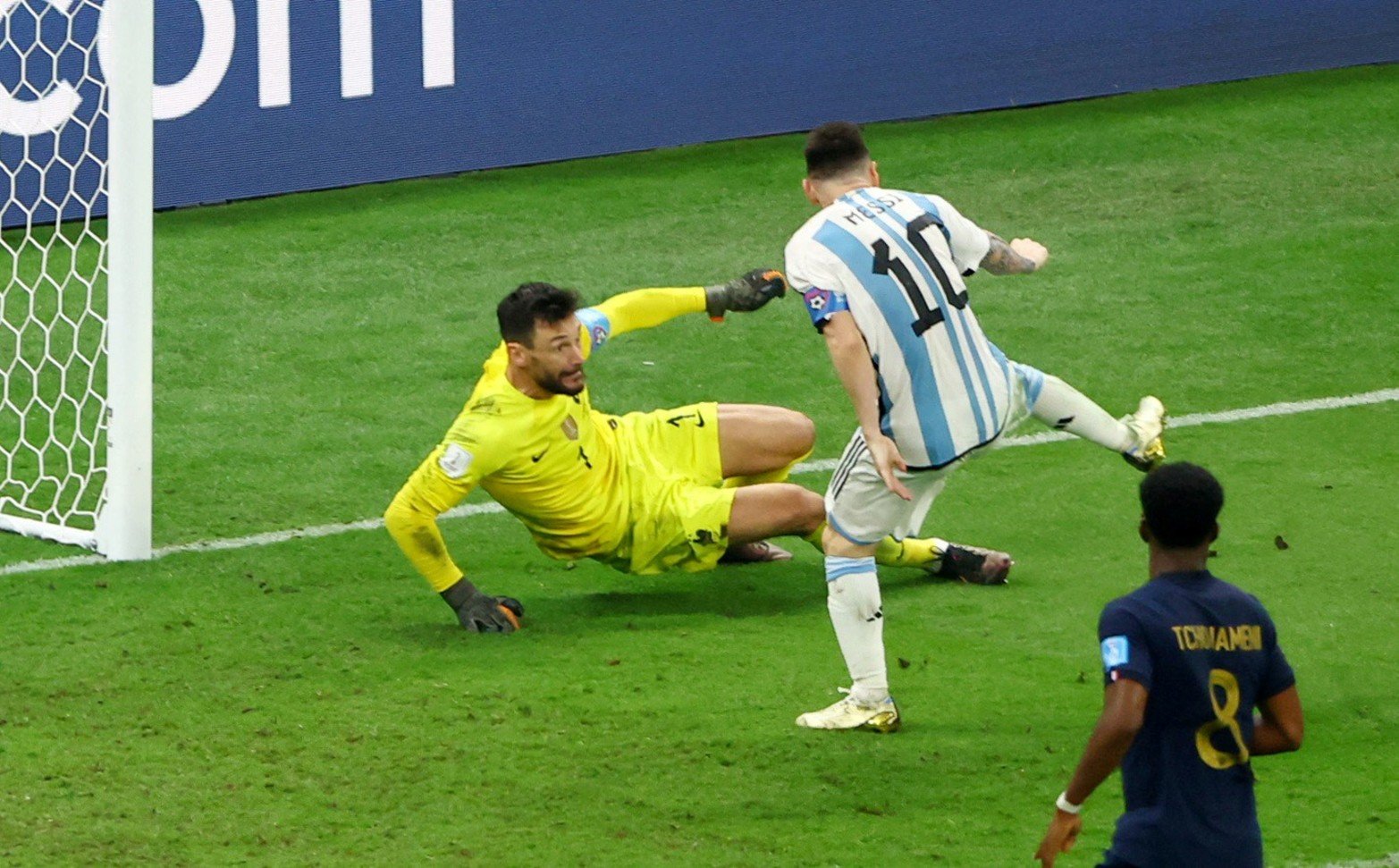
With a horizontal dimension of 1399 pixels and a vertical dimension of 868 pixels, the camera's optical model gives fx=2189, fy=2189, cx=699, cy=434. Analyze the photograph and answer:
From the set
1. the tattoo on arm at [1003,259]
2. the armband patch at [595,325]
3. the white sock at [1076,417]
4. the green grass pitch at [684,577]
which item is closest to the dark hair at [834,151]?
the tattoo on arm at [1003,259]

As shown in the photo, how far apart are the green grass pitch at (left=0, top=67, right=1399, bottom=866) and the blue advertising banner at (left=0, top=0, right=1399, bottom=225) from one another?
23 cm

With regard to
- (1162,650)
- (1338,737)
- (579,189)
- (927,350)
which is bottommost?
(1338,737)

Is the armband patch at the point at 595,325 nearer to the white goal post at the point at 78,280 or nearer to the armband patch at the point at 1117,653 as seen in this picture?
the white goal post at the point at 78,280

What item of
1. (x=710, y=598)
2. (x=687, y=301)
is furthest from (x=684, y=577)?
(x=687, y=301)

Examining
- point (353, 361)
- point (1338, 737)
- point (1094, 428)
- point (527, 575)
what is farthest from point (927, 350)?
point (353, 361)

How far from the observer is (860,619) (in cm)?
612

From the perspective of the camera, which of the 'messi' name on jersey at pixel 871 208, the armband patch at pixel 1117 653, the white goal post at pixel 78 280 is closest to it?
the armband patch at pixel 1117 653

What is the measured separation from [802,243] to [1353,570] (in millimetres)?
2506

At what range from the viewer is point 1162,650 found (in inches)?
161

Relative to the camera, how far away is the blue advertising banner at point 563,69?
1135 cm

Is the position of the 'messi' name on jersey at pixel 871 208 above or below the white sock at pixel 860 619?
above

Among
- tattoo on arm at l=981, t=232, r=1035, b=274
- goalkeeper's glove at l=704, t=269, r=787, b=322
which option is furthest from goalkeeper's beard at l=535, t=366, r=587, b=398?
tattoo on arm at l=981, t=232, r=1035, b=274

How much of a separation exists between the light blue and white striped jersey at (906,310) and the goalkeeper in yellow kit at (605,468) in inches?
42.5

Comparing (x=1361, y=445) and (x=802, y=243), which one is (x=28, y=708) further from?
(x=1361, y=445)
